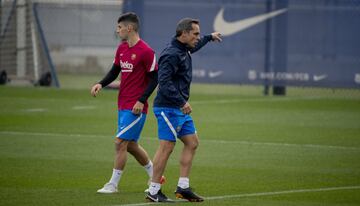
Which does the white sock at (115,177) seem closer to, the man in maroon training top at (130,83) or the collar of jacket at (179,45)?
the man in maroon training top at (130,83)

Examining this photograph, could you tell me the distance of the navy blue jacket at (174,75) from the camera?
11.2 m

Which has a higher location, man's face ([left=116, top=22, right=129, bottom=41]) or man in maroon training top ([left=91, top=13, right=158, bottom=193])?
man's face ([left=116, top=22, right=129, bottom=41])

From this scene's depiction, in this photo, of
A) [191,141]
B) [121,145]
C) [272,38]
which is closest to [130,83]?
[121,145]

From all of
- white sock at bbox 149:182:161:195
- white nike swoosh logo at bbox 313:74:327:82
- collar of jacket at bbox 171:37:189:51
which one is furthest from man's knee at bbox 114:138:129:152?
white nike swoosh logo at bbox 313:74:327:82

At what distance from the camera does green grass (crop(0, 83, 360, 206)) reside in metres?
11.9

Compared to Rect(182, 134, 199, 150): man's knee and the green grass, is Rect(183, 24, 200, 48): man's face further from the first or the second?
the green grass

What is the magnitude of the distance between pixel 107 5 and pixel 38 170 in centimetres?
2447

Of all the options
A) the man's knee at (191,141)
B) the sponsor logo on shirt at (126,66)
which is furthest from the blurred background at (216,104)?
the sponsor logo on shirt at (126,66)

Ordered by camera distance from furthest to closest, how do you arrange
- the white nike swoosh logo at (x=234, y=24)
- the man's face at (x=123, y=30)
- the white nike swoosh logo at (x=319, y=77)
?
the white nike swoosh logo at (x=234, y=24)
the white nike swoosh logo at (x=319, y=77)
the man's face at (x=123, y=30)

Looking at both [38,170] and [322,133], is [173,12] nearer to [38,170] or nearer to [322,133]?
[322,133]

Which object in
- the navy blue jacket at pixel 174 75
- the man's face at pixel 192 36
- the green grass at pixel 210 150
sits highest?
the man's face at pixel 192 36

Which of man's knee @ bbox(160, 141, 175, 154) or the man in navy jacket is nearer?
the man in navy jacket

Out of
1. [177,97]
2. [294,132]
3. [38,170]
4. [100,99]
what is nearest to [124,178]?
[38,170]

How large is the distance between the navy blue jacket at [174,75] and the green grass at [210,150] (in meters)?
1.15
